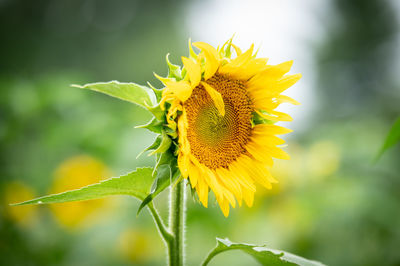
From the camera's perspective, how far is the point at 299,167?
371 centimetres

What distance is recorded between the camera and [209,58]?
1078mm

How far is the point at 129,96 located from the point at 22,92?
2279mm

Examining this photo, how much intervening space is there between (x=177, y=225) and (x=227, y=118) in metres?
0.38

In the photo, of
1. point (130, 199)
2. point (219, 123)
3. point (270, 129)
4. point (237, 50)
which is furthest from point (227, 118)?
point (130, 199)

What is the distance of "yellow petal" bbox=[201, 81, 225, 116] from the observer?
3.87 ft

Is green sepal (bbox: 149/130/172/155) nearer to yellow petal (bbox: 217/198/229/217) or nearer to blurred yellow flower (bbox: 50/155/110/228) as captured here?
yellow petal (bbox: 217/198/229/217)

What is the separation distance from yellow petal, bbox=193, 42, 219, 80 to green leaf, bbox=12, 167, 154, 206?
12.4 inches

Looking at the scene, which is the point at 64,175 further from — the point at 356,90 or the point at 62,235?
the point at 356,90

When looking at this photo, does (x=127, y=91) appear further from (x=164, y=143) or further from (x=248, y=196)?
(x=248, y=196)

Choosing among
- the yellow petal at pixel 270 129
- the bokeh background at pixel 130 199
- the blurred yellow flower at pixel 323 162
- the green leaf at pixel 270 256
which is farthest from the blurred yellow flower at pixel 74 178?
the green leaf at pixel 270 256

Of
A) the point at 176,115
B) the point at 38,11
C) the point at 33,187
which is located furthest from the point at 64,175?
the point at 38,11

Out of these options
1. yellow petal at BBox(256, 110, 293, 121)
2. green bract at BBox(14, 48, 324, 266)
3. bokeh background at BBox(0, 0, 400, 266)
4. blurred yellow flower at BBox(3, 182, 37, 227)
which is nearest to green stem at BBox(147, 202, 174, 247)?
green bract at BBox(14, 48, 324, 266)

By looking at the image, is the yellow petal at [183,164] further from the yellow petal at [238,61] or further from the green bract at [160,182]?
the yellow petal at [238,61]

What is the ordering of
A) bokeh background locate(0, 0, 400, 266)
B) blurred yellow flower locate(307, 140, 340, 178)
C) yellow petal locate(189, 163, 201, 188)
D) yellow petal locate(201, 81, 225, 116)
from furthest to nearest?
blurred yellow flower locate(307, 140, 340, 178), bokeh background locate(0, 0, 400, 266), yellow petal locate(201, 81, 225, 116), yellow petal locate(189, 163, 201, 188)
